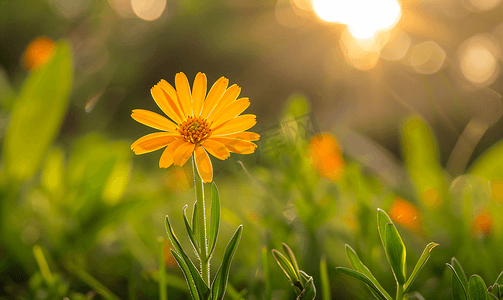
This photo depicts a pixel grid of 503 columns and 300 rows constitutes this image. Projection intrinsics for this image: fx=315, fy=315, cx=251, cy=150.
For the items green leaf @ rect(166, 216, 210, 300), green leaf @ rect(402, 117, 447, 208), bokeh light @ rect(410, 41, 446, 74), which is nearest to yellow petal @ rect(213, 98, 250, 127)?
green leaf @ rect(166, 216, 210, 300)

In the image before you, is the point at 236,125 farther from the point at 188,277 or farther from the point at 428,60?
the point at 428,60

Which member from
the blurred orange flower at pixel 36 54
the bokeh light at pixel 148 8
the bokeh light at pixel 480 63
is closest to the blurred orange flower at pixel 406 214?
the bokeh light at pixel 480 63

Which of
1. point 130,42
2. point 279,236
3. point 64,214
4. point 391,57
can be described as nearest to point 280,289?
point 279,236

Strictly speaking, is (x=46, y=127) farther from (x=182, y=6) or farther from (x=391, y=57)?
(x=182, y=6)

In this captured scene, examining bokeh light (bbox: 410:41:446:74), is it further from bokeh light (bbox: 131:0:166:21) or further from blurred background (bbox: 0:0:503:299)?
bokeh light (bbox: 131:0:166:21)

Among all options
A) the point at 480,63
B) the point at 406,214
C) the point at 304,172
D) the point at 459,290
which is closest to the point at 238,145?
the point at 459,290

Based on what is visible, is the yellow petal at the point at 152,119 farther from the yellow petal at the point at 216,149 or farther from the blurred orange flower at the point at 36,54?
the blurred orange flower at the point at 36,54
